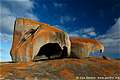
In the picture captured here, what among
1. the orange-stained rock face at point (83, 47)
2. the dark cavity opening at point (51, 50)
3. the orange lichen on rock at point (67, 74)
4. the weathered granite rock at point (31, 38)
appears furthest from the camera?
the orange-stained rock face at point (83, 47)

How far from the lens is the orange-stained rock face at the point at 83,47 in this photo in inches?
939

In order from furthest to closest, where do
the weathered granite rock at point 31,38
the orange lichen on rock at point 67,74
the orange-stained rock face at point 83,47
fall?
the orange-stained rock face at point 83,47 < the weathered granite rock at point 31,38 < the orange lichen on rock at point 67,74

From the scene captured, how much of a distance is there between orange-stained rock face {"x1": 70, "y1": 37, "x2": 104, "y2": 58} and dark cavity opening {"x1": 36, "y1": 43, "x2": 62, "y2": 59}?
1.31 metres

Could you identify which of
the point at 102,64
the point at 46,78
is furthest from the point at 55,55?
the point at 46,78

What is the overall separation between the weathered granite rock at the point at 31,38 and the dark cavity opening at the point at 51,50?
69 centimetres

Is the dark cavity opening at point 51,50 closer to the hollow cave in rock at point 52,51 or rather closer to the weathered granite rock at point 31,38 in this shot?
the hollow cave in rock at point 52,51

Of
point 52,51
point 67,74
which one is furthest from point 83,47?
point 67,74

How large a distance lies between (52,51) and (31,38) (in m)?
3.00

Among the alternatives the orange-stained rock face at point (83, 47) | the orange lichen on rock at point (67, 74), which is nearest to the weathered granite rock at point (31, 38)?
the orange-stained rock face at point (83, 47)

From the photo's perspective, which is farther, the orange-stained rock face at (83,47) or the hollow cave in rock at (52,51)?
the orange-stained rock face at (83,47)

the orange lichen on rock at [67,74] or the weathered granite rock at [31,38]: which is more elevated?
the weathered granite rock at [31,38]

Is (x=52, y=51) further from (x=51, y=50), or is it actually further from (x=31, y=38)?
(x=31, y=38)

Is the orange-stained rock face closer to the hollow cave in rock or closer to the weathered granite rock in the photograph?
the hollow cave in rock

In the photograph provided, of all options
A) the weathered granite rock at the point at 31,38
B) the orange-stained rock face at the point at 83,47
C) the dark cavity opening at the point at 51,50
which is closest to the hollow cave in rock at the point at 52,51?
the dark cavity opening at the point at 51,50
